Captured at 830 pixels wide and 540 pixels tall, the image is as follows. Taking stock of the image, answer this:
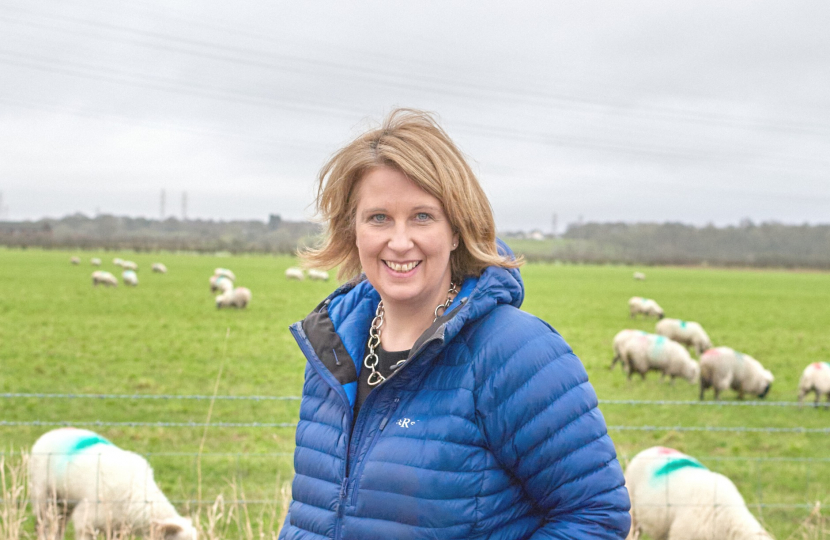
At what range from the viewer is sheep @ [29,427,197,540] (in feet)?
17.6

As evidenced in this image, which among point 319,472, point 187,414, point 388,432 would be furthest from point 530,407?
point 187,414

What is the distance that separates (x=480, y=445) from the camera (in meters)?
1.76

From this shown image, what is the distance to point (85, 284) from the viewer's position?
104ft

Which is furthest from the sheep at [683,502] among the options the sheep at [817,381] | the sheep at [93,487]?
the sheep at [817,381]

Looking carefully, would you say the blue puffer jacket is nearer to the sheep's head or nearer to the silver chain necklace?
the silver chain necklace

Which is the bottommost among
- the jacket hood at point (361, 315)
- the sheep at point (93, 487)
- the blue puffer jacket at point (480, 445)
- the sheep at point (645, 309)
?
the sheep at point (645, 309)

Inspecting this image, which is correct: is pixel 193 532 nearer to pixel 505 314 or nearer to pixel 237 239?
pixel 505 314

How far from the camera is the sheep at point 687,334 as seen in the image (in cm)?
1744

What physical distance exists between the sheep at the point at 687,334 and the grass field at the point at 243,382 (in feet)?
4.80

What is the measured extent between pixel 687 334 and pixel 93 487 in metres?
15.1

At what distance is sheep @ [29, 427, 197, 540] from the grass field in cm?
69

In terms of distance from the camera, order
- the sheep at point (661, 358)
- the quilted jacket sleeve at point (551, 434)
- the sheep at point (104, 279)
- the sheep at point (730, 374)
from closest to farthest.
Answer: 1. the quilted jacket sleeve at point (551, 434)
2. the sheep at point (730, 374)
3. the sheep at point (661, 358)
4. the sheep at point (104, 279)

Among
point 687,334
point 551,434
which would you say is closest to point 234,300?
point 687,334

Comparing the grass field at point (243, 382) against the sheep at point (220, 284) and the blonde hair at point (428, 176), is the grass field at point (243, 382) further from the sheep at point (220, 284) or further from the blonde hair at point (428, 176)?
the sheep at point (220, 284)
